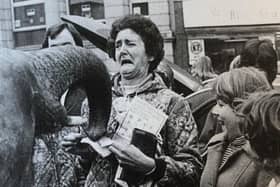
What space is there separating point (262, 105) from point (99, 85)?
0.42m

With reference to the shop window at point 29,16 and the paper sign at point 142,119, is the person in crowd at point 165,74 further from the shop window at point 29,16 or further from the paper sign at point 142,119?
the shop window at point 29,16

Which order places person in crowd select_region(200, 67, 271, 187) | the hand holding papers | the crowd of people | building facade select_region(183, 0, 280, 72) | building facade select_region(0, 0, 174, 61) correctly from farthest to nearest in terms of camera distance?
building facade select_region(183, 0, 280, 72) < building facade select_region(0, 0, 174, 61) < person in crowd select_region(200, 67, 271, 187) < the crowd of people < the hand holding papers

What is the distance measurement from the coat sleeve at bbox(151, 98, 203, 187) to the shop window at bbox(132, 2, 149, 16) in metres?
1.78

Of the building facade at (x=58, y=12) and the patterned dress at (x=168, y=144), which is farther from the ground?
the building facade at (x=58, y=12)

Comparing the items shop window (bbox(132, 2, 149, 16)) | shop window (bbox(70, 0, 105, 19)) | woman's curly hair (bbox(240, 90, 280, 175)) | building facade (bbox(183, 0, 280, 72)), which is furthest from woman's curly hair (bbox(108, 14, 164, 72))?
shop window (bbox(132, 2, 149, 16))

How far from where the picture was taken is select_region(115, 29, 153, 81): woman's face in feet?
5.94

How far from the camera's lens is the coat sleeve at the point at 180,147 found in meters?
1.76

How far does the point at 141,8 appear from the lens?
3732mm

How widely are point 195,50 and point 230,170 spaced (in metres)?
1.81

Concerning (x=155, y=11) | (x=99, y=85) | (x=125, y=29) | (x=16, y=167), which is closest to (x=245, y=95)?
(x=125, y=29)

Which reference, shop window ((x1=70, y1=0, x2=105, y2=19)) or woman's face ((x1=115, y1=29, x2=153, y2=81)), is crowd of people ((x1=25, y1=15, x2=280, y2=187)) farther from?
shop window ((x1=70, y1=0, x2=105, y2=19))

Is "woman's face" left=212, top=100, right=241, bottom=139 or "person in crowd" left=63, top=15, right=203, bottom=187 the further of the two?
"woman's face" left=212, top=100, right=241, bottom=139

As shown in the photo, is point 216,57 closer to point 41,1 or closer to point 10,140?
point 41,1

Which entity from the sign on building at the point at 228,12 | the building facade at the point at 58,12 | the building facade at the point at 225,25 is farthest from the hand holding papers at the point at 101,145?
the sign on building at the point at 228,12
